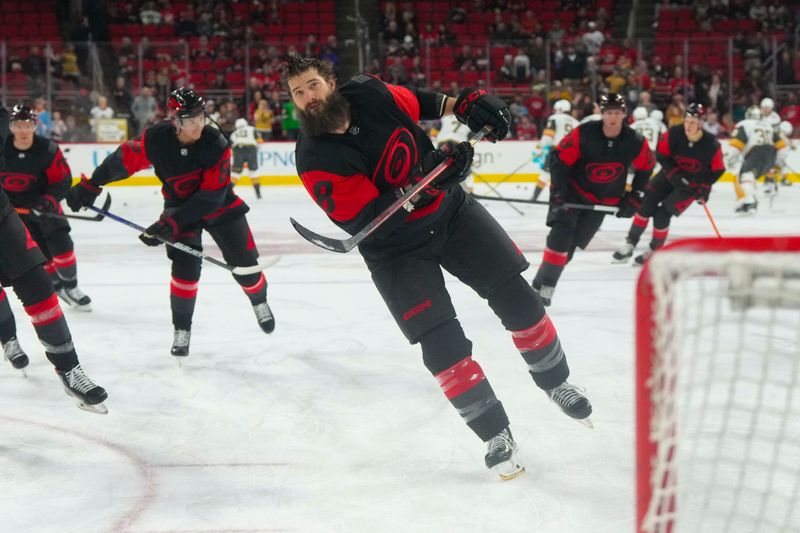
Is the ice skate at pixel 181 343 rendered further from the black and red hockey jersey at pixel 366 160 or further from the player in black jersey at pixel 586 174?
the player in black jersey at pixel 586 174

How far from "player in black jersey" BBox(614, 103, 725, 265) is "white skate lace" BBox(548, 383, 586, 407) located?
10.9ft

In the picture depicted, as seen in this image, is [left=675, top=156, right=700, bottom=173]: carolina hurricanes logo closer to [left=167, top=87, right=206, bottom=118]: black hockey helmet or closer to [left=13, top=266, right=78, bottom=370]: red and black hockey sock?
[left=167, top=87, right=206, bottom=118]: black hockey helmet

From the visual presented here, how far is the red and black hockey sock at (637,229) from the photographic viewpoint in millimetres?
6341

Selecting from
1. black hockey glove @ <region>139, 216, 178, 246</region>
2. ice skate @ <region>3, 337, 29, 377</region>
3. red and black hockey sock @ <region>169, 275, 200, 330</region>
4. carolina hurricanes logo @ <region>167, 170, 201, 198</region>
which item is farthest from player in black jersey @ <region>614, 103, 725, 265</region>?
ice skate @ <region>3, 337, 29, 377</region>

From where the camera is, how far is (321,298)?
205 inches

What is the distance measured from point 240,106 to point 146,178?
191 centimetres

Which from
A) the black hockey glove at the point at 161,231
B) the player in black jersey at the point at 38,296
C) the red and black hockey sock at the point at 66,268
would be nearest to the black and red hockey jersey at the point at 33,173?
the red and black hockey sock at the point at 66,268

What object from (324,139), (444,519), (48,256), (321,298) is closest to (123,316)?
(48,256)

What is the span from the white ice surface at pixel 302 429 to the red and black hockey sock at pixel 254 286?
184mm

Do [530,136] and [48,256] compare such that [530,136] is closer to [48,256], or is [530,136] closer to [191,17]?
[191,17]

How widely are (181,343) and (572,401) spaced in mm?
1765

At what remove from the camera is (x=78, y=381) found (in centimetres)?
315

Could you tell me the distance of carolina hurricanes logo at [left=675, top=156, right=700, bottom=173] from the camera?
618 centimetres

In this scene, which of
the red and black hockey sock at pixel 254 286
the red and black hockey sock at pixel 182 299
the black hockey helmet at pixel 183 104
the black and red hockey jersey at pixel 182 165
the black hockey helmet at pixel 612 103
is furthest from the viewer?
the black hockey helmet at pixel 612 103
